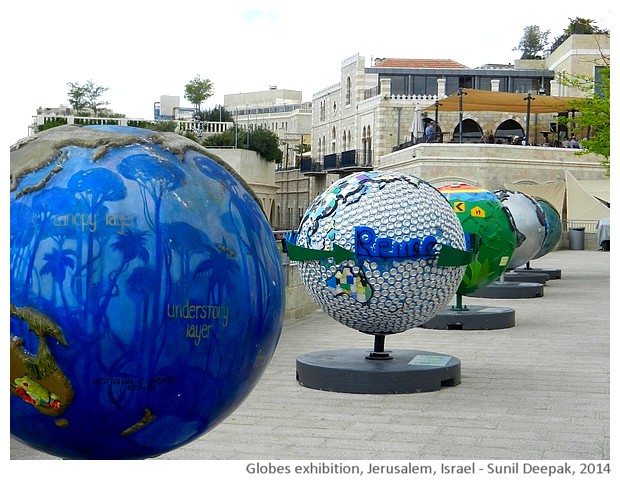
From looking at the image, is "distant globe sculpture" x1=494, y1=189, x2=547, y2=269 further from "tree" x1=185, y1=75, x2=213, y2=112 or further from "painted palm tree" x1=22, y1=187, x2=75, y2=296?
"tree" x1=185, y1=75, x2=213, y2=112

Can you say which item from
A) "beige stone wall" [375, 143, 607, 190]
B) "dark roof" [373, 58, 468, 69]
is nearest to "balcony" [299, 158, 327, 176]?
"dark roof" [373, 58, 468, 69]

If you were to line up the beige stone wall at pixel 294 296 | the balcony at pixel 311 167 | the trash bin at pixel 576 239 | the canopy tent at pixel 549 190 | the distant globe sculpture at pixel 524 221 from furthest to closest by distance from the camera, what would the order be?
the balcony at pixel 311 167
the canopy tent at pixel 549 190
the trash bin at pixel 576 239
the distant globe sculpture at pixel 524 221
the beige stone wall at pixel 294 296

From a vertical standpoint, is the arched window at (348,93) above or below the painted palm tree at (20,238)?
above

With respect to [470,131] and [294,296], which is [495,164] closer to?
[470,131]

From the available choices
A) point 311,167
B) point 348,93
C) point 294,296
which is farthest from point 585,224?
point 311,167

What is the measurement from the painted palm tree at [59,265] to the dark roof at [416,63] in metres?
69.6

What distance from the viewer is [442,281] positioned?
8977 millimetres

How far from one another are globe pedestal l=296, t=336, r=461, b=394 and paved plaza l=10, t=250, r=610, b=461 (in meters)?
0.10

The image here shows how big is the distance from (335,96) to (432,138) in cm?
2636

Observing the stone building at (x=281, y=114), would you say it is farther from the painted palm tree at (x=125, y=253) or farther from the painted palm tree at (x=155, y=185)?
the painted palm tree at (x=125, y=253)

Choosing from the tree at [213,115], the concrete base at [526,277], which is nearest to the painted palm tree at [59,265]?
the concrete base at [526,277]

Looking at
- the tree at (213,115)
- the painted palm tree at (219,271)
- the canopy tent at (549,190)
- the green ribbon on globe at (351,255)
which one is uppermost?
the tree at (213,115)

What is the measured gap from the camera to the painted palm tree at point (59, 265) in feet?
12.9

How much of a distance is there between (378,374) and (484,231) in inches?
168
